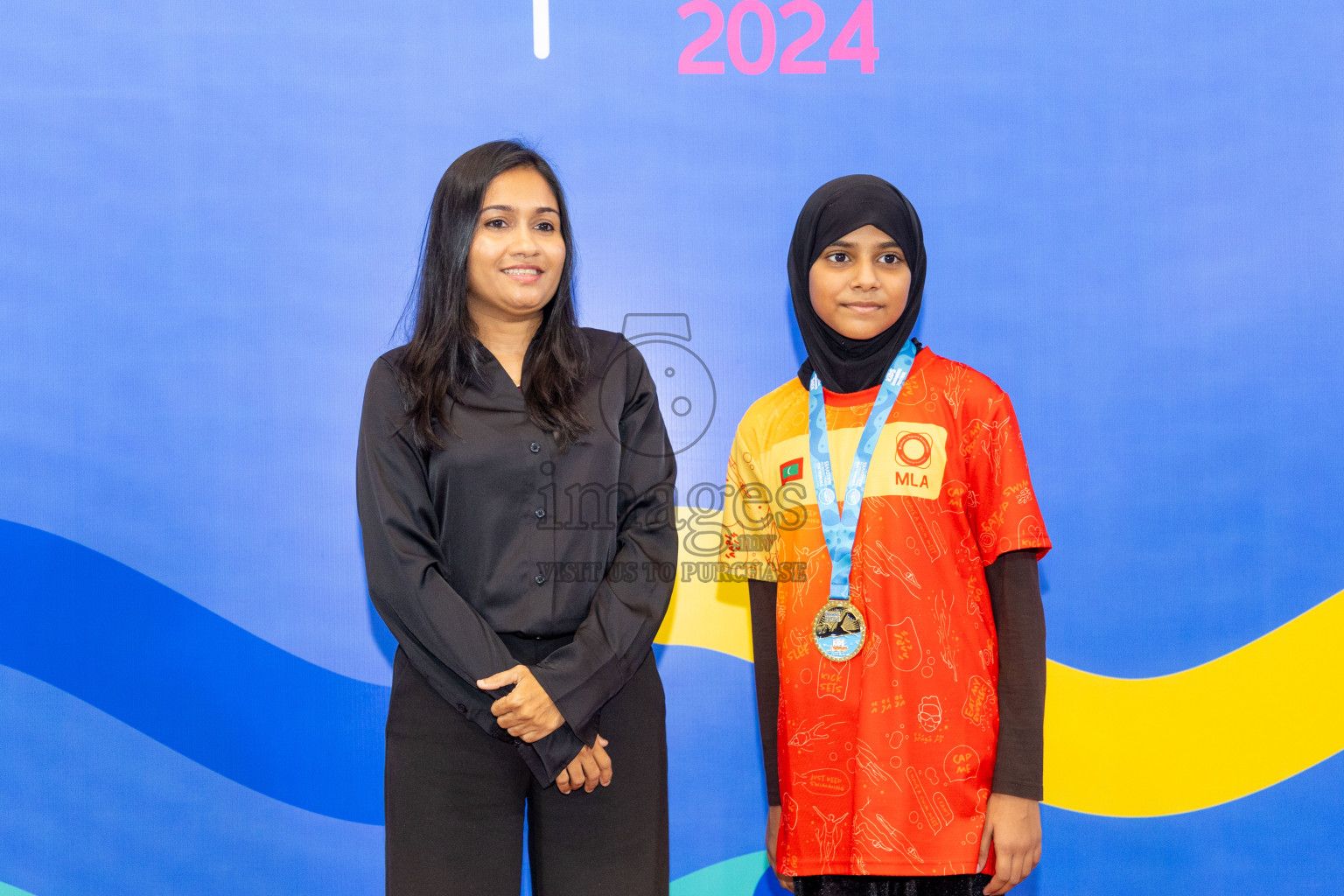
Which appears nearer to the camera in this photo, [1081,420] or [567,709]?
[567,709]

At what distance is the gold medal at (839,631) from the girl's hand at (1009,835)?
1.13 feet

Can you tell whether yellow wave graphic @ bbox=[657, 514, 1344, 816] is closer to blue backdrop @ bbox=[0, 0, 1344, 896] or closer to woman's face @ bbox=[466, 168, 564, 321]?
blue backdrop @ bbox=[0, 0, 1344, 896]

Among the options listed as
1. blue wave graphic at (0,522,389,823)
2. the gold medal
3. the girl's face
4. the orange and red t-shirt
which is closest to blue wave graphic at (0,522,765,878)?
blue wave graphic at (0,522,389,823)

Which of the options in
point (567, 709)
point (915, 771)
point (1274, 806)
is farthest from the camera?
point (1274, 806)

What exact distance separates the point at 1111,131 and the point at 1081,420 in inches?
28.6

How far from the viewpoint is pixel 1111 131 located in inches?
97.9

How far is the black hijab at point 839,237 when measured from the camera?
1.84m

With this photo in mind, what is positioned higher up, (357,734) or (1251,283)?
(1251,283)

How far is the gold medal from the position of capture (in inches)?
67.7

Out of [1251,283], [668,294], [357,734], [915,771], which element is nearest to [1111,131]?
[1251,283]

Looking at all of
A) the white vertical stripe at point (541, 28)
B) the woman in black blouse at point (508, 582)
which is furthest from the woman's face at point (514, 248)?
the white vertical stripe at point (541, 28)

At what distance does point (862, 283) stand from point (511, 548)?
0.78 m

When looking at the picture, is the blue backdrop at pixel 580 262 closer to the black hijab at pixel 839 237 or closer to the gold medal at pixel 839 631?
the black hijab at pixel 839 237

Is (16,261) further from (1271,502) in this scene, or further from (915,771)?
(1271,502)
